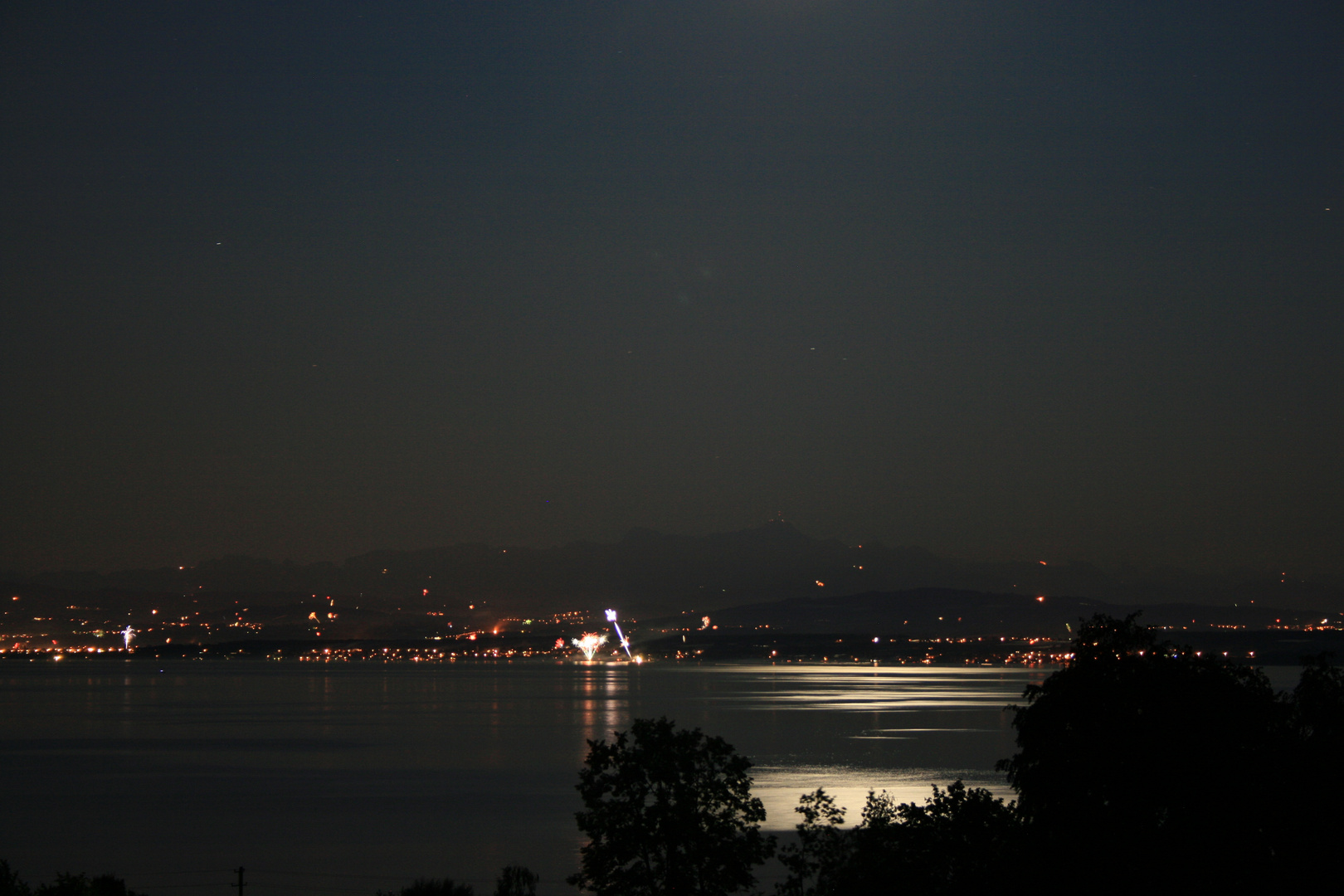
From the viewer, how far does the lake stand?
136 feet

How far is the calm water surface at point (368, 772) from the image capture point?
4166cm

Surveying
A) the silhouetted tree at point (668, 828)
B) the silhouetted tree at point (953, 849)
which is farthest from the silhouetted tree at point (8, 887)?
the silhouetted tree at point (953, 849)

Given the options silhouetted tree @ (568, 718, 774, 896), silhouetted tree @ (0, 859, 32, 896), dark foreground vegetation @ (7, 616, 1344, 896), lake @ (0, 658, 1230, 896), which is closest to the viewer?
dark foreground vegetation @ (7, 616, 1344, 896)

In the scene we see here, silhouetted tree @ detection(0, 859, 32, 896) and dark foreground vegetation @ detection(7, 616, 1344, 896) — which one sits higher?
dark foreground vegetation @ detection(7, 616, 1344, 896)

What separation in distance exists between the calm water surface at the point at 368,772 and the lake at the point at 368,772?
161 mm

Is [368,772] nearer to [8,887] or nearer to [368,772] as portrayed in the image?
[368,772]

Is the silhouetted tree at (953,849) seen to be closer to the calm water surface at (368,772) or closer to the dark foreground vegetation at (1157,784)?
the dark foreground vegetation at (1157,784)

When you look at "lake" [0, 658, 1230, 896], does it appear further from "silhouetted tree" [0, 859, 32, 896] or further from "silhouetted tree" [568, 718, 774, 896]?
"silhouetted tree" [568, 718, 774, 896]

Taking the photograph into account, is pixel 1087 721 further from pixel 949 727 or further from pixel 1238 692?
pixel 949 727

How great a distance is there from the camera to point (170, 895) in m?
35.9

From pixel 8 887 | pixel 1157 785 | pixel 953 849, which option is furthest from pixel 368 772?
pixel 1157 785

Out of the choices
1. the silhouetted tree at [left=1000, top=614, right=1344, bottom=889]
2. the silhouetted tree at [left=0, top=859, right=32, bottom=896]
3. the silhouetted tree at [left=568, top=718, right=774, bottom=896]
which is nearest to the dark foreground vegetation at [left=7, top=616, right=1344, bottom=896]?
the silhouetted tree at [left=1000, top=614, right=1344, bottom=889]

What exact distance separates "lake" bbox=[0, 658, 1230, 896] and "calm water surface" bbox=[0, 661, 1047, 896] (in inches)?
6.3

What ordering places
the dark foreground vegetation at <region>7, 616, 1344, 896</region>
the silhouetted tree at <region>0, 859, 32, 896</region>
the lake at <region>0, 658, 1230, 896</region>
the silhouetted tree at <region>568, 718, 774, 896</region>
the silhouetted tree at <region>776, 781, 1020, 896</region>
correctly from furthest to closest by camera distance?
the lake at <region>0, 658, 1230, 896</region>, the silhouetted tree at <region>0, 859, 32, 896</region>, the silhouetted tree at <region>568, 718, 774, 896</region>, the silhouetted tree at <region>776, 781, 1020, 896</region>, the dark foreground vegetation at <region>7, 616, 1344, 896</region>
